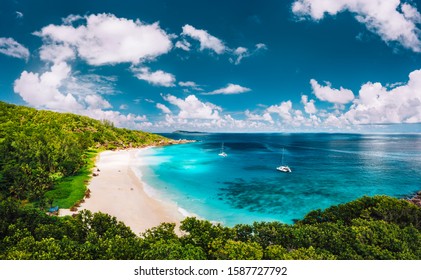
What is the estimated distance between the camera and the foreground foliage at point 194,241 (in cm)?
931

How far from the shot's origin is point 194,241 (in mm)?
11375

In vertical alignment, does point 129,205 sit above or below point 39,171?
below

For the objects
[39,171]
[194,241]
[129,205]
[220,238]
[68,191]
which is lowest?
[129,205]

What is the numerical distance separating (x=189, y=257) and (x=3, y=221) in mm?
10562

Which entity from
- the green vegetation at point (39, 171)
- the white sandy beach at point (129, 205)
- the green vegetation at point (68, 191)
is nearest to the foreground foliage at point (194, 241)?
the white sandy beach at point (129, 205)

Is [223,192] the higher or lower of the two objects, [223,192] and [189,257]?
the lower

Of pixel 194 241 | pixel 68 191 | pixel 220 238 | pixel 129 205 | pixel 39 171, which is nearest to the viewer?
pixel 194 241

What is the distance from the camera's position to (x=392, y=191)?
45.6 metres

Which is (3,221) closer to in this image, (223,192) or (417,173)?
(223,192)

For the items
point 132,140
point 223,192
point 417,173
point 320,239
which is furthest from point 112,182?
point 132,140

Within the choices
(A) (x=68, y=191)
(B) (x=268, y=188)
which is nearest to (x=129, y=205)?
(A) (x=68, y=191)

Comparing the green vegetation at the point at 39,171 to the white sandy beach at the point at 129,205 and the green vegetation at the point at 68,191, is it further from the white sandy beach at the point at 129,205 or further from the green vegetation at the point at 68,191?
the white sandy beach at the point at 129,205

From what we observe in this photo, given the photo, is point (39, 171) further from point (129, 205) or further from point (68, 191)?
point (129, 205)

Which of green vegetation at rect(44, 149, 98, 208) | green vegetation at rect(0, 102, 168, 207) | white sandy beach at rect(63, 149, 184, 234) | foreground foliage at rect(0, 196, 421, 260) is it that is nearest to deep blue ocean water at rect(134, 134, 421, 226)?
white sandy beach at rect(63, 149, 184, 234)
